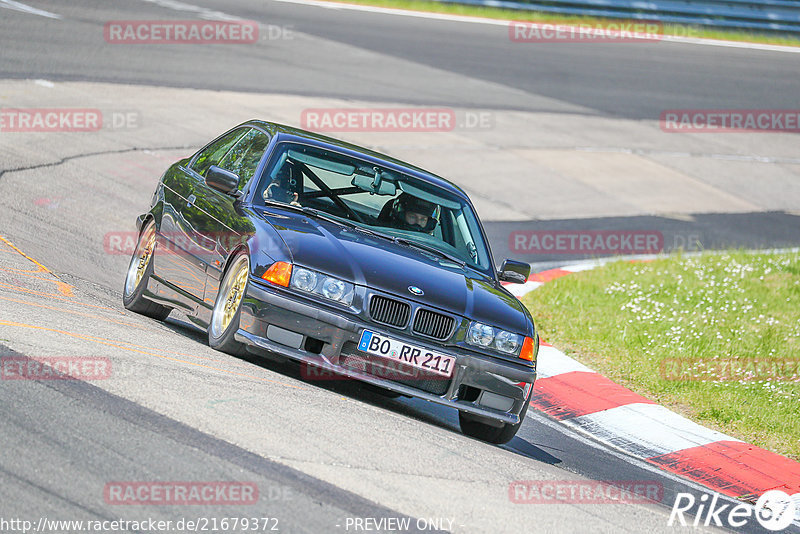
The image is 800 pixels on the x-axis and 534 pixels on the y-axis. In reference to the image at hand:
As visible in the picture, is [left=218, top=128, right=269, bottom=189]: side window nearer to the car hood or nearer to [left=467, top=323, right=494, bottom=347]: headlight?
the car hood

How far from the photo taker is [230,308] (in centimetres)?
691

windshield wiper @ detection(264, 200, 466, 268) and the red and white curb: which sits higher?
windshield wiper @ detection(264, 200, 466, 268)

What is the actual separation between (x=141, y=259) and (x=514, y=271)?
283cm

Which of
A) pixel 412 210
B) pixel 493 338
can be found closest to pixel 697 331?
pixel 412 210

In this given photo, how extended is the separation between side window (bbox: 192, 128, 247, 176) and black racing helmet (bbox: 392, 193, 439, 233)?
154cm

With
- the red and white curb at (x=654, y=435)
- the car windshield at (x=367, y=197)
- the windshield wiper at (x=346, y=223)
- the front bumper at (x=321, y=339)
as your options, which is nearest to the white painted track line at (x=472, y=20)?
the red and white curb at (x=654, y=435)

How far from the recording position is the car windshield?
7609 mm

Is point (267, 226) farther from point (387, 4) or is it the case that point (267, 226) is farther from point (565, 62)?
point (387, 4)

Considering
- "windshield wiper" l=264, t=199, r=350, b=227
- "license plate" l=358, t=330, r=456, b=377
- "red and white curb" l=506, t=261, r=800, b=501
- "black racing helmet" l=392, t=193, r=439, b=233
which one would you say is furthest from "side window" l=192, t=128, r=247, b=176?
"red and white curb" l=506, t=261, r=800, b=501

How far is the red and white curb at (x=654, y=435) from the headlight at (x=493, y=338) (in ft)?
4.59

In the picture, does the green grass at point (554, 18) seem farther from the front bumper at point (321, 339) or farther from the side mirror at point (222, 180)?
the front bumper at point (321, 339)

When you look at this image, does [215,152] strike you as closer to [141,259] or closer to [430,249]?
[141,259]

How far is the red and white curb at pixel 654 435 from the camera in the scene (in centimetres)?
737

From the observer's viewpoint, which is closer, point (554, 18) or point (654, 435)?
point (654, 435)
